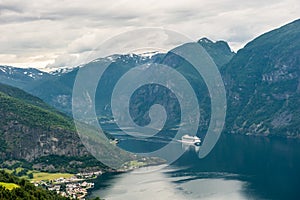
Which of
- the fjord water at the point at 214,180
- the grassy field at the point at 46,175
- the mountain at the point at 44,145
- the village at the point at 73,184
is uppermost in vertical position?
the mountain at the point at 44,145

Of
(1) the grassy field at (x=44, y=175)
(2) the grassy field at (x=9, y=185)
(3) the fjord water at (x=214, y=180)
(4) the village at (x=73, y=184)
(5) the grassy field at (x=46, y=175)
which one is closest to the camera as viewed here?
(2) the grassy field at (x=9, y=185)

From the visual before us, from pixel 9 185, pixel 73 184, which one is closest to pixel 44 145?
pixel 73 184

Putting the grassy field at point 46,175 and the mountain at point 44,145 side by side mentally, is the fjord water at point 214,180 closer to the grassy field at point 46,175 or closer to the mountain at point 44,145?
the grassy field at point 46,175

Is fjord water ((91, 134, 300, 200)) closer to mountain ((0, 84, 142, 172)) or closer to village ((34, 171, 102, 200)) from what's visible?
village ((34, 171, 102, 200))

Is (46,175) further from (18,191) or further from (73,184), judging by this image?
(18,191)

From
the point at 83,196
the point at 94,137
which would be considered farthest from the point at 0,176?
the point at 94,137

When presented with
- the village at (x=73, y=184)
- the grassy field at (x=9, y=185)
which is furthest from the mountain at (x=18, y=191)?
the village at (x=73, y=184)

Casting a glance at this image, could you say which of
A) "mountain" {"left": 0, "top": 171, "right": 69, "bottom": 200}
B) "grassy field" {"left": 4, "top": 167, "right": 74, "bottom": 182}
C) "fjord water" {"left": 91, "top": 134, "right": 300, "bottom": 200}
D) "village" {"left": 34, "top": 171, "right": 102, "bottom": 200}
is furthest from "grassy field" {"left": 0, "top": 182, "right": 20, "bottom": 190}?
"grassy field" {"left": 4, "top": 167, "right": 74, "bottom": 182}

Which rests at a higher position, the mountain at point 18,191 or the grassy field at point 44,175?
the mountain at point 18,191
